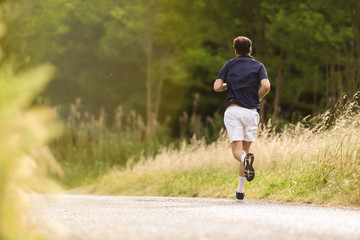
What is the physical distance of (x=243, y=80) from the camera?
8133 mm

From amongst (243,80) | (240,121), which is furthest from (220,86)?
(240,121)

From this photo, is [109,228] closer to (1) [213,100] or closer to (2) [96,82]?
(1) [213,100]

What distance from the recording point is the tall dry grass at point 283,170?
8.29 metres

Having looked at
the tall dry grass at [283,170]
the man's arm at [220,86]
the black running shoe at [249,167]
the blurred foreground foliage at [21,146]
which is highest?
the blurred foreground foliage at [21,146]

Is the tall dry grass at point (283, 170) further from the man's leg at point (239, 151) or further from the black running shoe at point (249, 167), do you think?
the black running shoe at point (249, 167)

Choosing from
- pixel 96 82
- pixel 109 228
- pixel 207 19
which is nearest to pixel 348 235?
pixel 109 228

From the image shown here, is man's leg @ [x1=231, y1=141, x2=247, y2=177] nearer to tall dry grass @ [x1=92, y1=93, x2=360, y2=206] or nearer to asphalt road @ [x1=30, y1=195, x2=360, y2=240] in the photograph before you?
tall dry grass @ [x1=92, y1=93, x2=360, y2=206]

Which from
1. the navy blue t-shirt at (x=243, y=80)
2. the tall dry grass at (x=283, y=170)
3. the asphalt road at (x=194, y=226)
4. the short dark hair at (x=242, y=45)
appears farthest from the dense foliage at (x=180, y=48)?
the asphalt road at (x=194, y=226)

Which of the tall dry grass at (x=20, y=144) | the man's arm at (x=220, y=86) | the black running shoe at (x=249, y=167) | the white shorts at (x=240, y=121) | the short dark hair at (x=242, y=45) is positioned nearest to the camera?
the tall dry grass at (x=20, y=144)

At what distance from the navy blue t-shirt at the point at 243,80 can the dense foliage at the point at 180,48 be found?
7.17m

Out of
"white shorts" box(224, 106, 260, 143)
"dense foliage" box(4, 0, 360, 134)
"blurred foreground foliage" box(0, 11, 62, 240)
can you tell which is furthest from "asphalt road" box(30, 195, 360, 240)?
"dense foliage" box(4, 0, 360, 134)

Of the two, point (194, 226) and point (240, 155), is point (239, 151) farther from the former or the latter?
point (194, 226)

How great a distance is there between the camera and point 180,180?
12.3 m

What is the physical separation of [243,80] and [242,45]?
546mm
